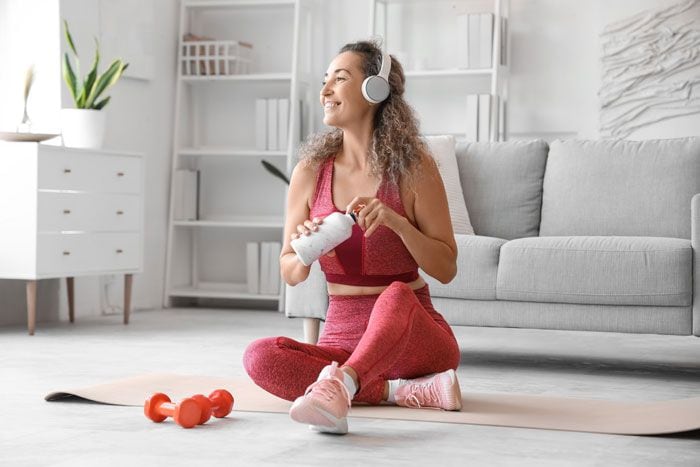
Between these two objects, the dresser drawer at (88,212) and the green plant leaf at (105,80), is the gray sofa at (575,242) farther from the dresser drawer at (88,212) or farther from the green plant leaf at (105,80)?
the green plant leaf at (105,80)

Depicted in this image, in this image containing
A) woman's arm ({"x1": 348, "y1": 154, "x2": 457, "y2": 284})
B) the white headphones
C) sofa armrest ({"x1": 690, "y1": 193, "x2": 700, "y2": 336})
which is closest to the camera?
woman's arm ({"x1": 348, "y1": 154, "x2": 457, "y2": 284})

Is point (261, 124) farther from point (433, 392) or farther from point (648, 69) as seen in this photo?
point (433, 392)

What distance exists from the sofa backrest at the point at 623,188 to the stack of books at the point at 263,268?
204 centimetres

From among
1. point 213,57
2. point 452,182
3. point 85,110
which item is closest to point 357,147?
point 452,182

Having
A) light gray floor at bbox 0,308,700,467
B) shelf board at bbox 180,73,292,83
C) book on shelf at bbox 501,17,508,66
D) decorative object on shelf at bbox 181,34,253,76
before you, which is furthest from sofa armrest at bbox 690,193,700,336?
decorative object on shelf at bbox 181,34,253,76

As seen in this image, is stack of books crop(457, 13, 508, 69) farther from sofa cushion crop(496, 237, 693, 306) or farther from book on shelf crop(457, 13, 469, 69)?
sofa cushion crop(496, 237, 693, 306)

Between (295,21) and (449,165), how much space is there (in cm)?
198

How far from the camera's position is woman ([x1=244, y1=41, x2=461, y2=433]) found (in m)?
2.49

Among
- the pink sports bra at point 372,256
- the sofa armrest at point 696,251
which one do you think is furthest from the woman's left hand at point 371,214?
the sofa armrest at point 696,251

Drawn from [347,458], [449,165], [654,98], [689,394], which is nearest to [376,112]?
[347,458]

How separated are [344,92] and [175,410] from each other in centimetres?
81

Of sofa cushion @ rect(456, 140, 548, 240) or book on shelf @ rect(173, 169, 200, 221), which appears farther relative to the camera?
book on shelf @ rect(173, 169, 200, 221)

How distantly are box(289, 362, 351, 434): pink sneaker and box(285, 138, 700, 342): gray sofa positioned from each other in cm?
141

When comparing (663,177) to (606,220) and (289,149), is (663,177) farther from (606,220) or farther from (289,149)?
(289,149)
